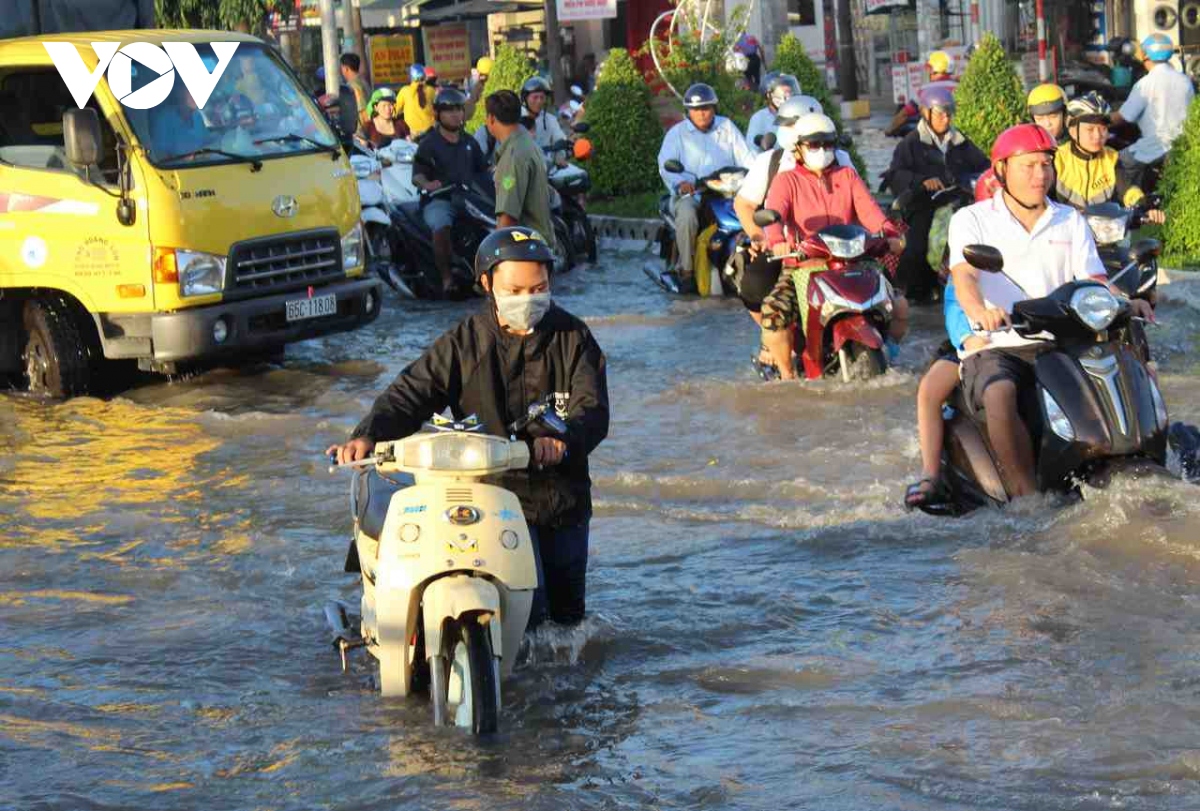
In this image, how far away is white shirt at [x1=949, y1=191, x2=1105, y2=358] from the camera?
25.8 feet

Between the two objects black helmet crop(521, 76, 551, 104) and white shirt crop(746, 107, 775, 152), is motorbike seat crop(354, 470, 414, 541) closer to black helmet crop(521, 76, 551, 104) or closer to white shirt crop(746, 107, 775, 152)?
white shirt crop(746, 107, 775, 152)

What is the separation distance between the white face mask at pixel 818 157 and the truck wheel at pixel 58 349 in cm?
471

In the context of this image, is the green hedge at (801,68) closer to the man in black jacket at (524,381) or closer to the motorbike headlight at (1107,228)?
Result: the motorbike headlight at (1107,228)

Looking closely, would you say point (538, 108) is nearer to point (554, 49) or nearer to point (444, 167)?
point (444, 167)

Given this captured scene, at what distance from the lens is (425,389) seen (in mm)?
6316

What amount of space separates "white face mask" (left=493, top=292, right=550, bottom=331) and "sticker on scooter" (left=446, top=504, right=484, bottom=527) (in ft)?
2.38

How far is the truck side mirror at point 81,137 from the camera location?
11656mm

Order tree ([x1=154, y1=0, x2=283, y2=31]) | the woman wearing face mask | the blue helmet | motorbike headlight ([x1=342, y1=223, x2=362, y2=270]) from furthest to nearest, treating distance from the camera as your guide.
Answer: tree ([x1=154, y1=0, x2=283, y2=31]) < the blue helmet < motorbike headlight ([x1=342, y1=223, x2=362, y2=270]) < the woman wearing face mask

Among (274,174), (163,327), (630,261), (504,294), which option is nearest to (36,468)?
(163,327)

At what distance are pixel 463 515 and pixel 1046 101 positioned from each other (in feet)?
25.1

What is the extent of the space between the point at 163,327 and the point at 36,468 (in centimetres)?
160

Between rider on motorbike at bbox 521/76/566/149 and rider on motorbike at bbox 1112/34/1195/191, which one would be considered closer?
rider on motorbike at bbox 1112/34/1195/191

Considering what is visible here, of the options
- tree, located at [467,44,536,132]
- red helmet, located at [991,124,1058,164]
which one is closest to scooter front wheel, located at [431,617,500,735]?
red helmet, located at [991,124,1058,164]

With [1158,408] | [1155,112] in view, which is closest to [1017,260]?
[1158,408]
